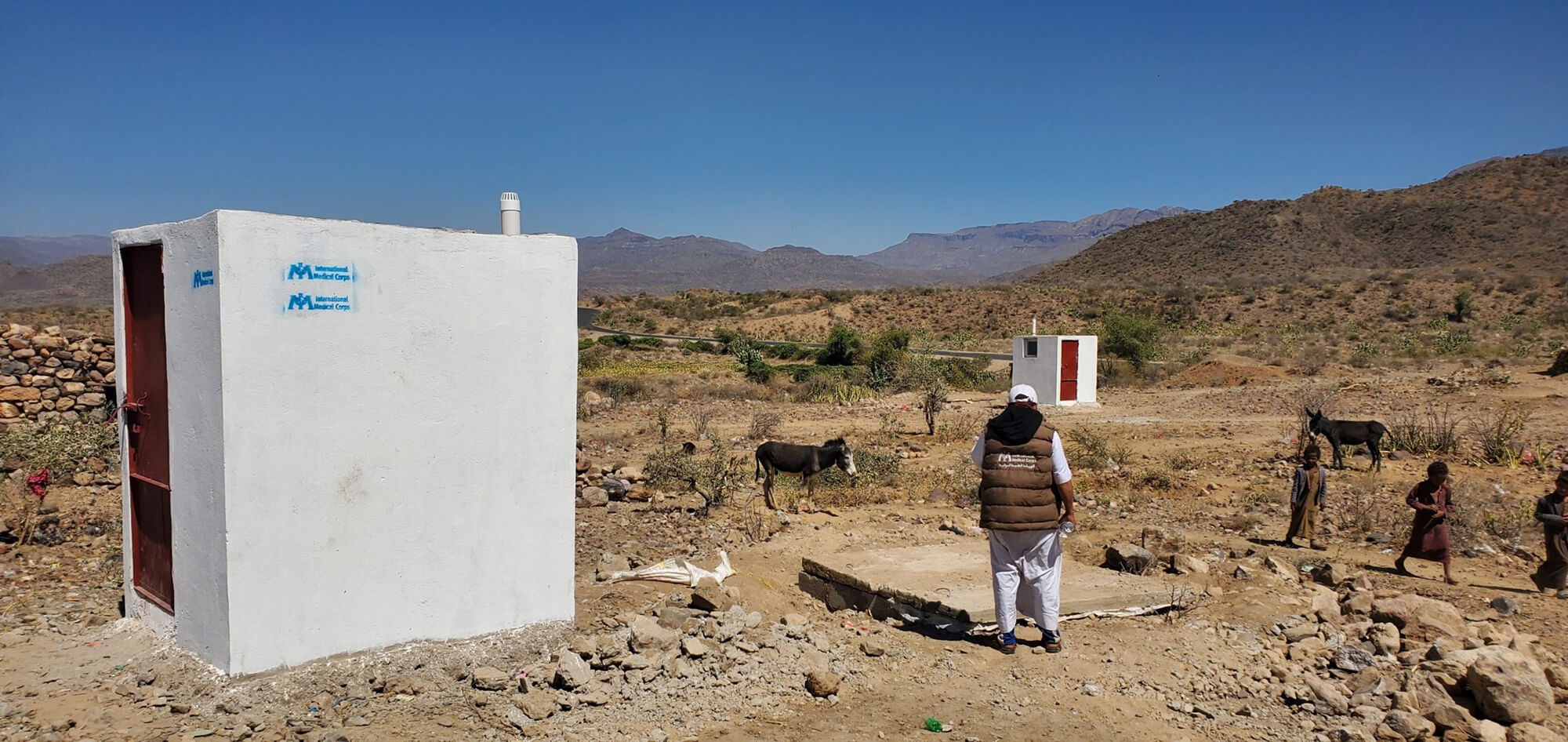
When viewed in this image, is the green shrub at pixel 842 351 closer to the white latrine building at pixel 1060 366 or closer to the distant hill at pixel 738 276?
the white latrine building at pixel 1060 366

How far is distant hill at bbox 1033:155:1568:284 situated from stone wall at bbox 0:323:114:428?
5917 cm

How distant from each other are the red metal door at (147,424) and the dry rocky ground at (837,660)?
0.41m

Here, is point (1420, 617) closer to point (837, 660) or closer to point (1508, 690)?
point (1508, 690)

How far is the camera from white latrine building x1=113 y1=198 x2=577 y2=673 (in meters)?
4.84

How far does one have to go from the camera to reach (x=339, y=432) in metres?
5.07

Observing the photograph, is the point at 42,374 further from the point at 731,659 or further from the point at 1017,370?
the point at 1017,370

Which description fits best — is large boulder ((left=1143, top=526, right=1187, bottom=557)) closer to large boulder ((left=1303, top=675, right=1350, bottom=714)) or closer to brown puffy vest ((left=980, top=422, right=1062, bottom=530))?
large boulder ((left=1303, top=675, right=1350, bottom=714))

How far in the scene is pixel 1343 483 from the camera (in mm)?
11875

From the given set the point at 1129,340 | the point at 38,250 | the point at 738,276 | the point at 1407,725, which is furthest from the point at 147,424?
the point at 38,250

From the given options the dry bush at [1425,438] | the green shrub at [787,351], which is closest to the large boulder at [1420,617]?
the dry bush at [1425,438]

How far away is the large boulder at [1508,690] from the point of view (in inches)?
205

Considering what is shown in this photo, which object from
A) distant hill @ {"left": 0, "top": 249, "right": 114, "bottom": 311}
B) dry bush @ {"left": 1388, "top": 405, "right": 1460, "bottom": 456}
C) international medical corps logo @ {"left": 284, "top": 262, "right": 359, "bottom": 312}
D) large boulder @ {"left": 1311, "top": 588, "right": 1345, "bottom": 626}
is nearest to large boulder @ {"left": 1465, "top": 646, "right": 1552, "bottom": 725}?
large boulder @ {"left": 1311, "top": 588, "right": 1345, "bottom": 626}

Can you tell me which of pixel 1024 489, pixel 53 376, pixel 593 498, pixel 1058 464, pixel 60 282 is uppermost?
pixel 60 282

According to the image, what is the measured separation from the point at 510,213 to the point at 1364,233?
265ft
